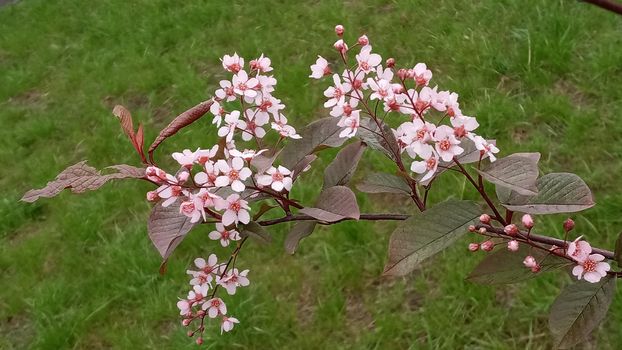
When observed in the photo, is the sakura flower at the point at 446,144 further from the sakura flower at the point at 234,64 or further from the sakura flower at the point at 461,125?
the sakura flower at the point at 234,64

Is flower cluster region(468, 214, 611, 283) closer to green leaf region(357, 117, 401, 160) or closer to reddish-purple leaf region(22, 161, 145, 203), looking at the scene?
green leaf region(357, 117, 401, 160)

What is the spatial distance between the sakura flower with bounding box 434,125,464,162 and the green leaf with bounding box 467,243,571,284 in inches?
6.8

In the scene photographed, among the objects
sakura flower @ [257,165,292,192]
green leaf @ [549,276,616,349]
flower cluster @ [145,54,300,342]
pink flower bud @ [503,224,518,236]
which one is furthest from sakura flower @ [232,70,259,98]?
green leaf @ [549,276,616,349]

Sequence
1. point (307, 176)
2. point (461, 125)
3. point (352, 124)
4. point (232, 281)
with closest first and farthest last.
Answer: point (461, 125), point (352, 124), point (232, 281), point (307, 176)

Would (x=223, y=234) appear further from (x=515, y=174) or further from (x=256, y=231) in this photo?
(x=515, y=174)

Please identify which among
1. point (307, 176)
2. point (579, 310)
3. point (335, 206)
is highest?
point (335, 206)

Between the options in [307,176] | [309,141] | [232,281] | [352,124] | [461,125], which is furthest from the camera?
[307,176]

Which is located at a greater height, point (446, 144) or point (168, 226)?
point (446, 144)

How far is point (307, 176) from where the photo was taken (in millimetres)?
2766

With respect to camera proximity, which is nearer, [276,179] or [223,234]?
[276,179]

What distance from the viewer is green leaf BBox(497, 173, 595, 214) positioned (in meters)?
0.82

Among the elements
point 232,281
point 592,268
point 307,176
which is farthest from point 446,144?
point 307,176

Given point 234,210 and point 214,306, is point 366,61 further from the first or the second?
point 214,306

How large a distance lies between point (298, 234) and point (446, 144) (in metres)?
0.26
